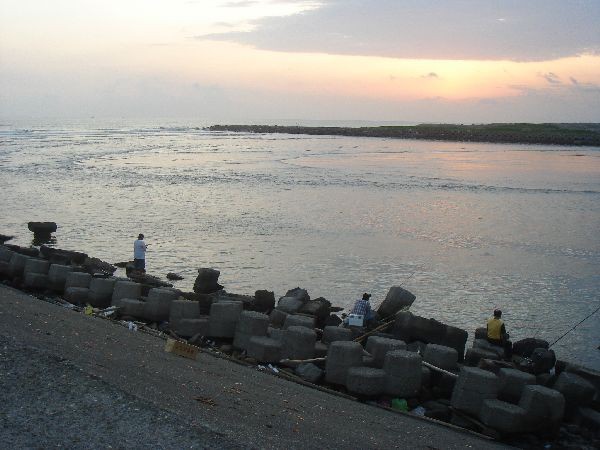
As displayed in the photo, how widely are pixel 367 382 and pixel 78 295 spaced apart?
7.07 m

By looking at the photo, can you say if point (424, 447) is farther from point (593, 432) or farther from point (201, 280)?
point (201, 280)

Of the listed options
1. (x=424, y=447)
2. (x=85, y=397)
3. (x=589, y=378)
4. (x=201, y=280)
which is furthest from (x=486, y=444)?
(x=201, y=280)

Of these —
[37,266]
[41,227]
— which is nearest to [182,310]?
[37,266]

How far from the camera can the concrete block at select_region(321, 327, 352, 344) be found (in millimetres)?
11211

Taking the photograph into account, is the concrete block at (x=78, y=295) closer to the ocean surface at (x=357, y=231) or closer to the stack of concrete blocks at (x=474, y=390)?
the ocean surface at (x=357, y=231)

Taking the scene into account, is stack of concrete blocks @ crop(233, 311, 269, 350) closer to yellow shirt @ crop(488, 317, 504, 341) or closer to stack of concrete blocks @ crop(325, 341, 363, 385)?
stack of concrete blocks @ crop(325, 341, 363, 385)

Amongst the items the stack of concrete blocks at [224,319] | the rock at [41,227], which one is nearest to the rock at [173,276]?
the stack of concrete blocks at [224,319]

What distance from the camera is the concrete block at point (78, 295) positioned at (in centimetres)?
1366

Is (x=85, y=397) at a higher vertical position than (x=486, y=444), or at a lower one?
higher

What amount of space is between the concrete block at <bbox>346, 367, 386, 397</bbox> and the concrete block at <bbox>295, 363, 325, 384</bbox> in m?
0.59

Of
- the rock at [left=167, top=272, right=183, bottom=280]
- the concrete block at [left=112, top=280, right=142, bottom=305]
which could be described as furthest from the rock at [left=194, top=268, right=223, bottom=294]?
the rock at [left=167, top=272, right=183, bottom=280]

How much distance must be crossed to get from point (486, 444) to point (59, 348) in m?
5.47

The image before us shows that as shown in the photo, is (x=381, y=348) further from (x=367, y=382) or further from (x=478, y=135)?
(x=478, y=135)

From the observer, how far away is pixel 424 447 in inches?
290
